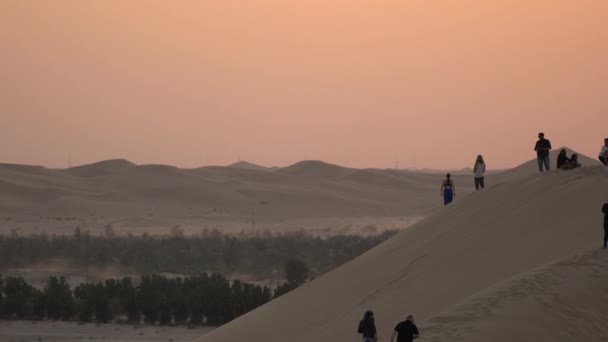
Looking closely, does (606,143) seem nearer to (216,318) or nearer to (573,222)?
(573,222)

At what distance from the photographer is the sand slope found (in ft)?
59.4

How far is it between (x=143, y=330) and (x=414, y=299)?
16.1 m

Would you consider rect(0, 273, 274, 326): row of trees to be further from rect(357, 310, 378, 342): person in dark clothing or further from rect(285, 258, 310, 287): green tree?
rect(357, 310, 378, 342): person in dark clothing

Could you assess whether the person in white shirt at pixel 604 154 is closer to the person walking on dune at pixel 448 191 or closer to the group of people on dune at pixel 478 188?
the group of people on dune at pixel 478 188

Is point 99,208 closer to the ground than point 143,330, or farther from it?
farther from it

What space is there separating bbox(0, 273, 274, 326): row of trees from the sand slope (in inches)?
428

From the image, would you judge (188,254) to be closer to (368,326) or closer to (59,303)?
(59,303)

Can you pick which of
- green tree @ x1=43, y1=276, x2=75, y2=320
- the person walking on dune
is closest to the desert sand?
green tree @ x1=43, y1=276, x2=75, y2=320

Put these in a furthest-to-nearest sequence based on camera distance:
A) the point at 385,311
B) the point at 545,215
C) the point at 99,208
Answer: the point at 99,208
the point at 545,215
the point at 385,311

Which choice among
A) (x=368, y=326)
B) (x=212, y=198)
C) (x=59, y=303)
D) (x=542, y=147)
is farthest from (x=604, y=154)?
(x=212, y=198)

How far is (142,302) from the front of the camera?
119 ft

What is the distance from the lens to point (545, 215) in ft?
69.6

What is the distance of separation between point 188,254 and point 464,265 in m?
33.8

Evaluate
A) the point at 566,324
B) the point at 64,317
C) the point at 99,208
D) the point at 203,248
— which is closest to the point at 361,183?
the point at 99,208
